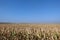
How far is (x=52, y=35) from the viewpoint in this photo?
973 cm

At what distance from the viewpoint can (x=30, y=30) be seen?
10.2 m

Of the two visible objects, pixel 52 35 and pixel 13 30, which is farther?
pixel 13 30

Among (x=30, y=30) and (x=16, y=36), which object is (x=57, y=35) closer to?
(x=30, y=30)

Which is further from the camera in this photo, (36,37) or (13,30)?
(13,30)

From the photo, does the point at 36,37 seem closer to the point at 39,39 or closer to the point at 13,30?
the point at 39,39

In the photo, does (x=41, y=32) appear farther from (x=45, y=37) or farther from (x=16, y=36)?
(x=16, y=36)

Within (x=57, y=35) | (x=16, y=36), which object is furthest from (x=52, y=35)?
(x=16, y=36)

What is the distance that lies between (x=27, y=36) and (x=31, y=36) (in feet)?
0.74

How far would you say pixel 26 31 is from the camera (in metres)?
10.2

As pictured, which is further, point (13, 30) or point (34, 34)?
point (13, 30)

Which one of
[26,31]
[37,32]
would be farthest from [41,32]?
[26,31]

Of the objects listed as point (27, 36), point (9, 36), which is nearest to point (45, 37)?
point (27, 36)

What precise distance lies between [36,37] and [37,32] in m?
0.33

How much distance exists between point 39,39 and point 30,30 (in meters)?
0.82
